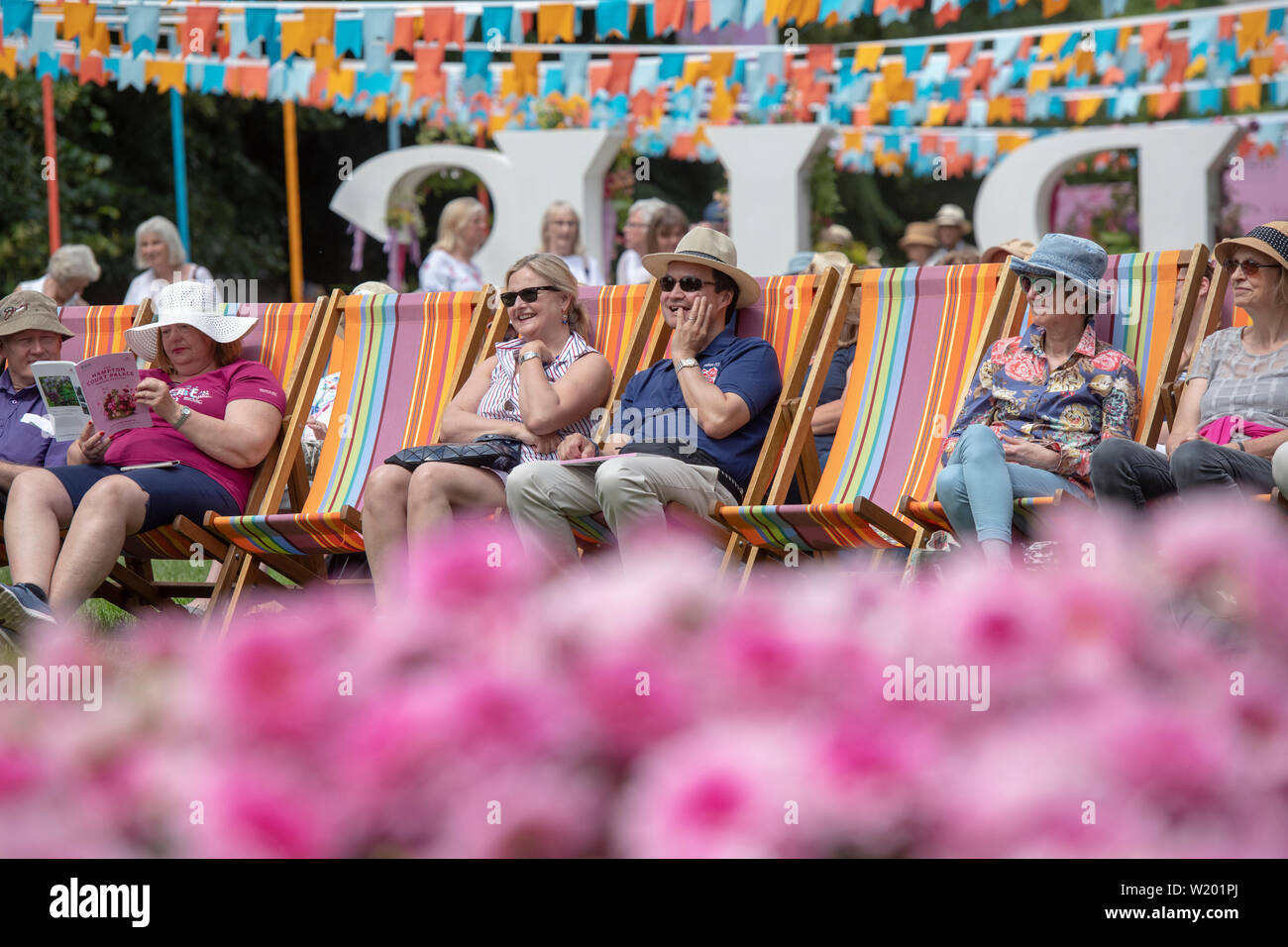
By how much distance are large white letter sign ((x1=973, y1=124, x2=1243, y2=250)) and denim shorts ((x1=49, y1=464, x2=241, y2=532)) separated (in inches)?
323

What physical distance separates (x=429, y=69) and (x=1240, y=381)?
28.3ft

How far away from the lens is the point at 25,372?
5.00 metres

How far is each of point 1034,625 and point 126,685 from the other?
33 centimetres

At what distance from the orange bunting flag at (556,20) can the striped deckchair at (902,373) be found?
5.30 m

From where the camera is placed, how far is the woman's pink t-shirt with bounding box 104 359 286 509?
14.8 ft

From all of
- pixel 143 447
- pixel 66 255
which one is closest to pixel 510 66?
pixel 66 255

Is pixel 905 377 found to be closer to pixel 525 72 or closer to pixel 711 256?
pixel 711 256

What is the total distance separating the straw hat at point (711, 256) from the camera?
442 centimetres

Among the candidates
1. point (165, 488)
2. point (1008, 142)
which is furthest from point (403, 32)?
point (1008, 142)

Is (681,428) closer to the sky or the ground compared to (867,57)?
closer to the ground

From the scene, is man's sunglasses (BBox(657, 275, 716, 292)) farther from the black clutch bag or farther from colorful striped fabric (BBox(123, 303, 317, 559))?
colorful striped fabric (BBox(123, 303, 317, 559))

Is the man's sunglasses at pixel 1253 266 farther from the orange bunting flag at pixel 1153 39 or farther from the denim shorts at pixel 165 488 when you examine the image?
the orange bunting flag at pixel 1153 39

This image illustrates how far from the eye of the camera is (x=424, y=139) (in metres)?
18.8

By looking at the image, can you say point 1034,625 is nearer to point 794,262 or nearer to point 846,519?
point 846,519
